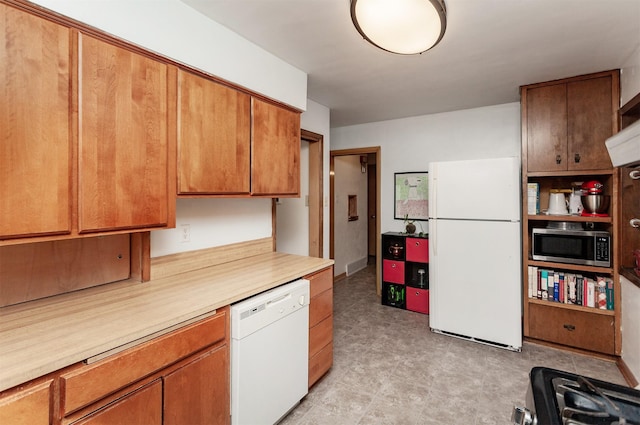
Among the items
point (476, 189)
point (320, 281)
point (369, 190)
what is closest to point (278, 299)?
point (320, 281)

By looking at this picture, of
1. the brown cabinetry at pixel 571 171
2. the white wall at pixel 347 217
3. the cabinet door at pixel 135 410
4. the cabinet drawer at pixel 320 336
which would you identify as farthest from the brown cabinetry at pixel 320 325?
the white wall at pixel 347 217

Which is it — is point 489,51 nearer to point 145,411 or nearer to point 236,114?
point 236,114

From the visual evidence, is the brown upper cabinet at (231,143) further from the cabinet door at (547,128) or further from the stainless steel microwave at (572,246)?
the stainless steel microwave at (572,246)

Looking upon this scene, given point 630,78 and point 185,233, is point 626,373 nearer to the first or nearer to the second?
point 630,78

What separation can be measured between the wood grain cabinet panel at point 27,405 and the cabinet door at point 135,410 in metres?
0.12

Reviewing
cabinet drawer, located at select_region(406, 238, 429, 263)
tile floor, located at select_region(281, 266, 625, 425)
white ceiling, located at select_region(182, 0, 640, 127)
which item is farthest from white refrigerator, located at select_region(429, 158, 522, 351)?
white ceiling, located at select_region(182, 0, 640, 127)

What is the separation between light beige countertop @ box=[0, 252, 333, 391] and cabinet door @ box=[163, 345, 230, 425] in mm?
224

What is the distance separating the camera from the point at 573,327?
2.75 metres

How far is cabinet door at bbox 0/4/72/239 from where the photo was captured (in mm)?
1089

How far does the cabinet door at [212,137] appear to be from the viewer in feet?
5.54

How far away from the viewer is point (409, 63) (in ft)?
8.02

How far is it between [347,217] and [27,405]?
4713mm

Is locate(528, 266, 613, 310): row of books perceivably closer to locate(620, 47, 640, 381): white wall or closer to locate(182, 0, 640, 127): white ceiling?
locate(620, 47, 640, 381): white wall

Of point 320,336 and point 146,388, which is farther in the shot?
point 320,336
